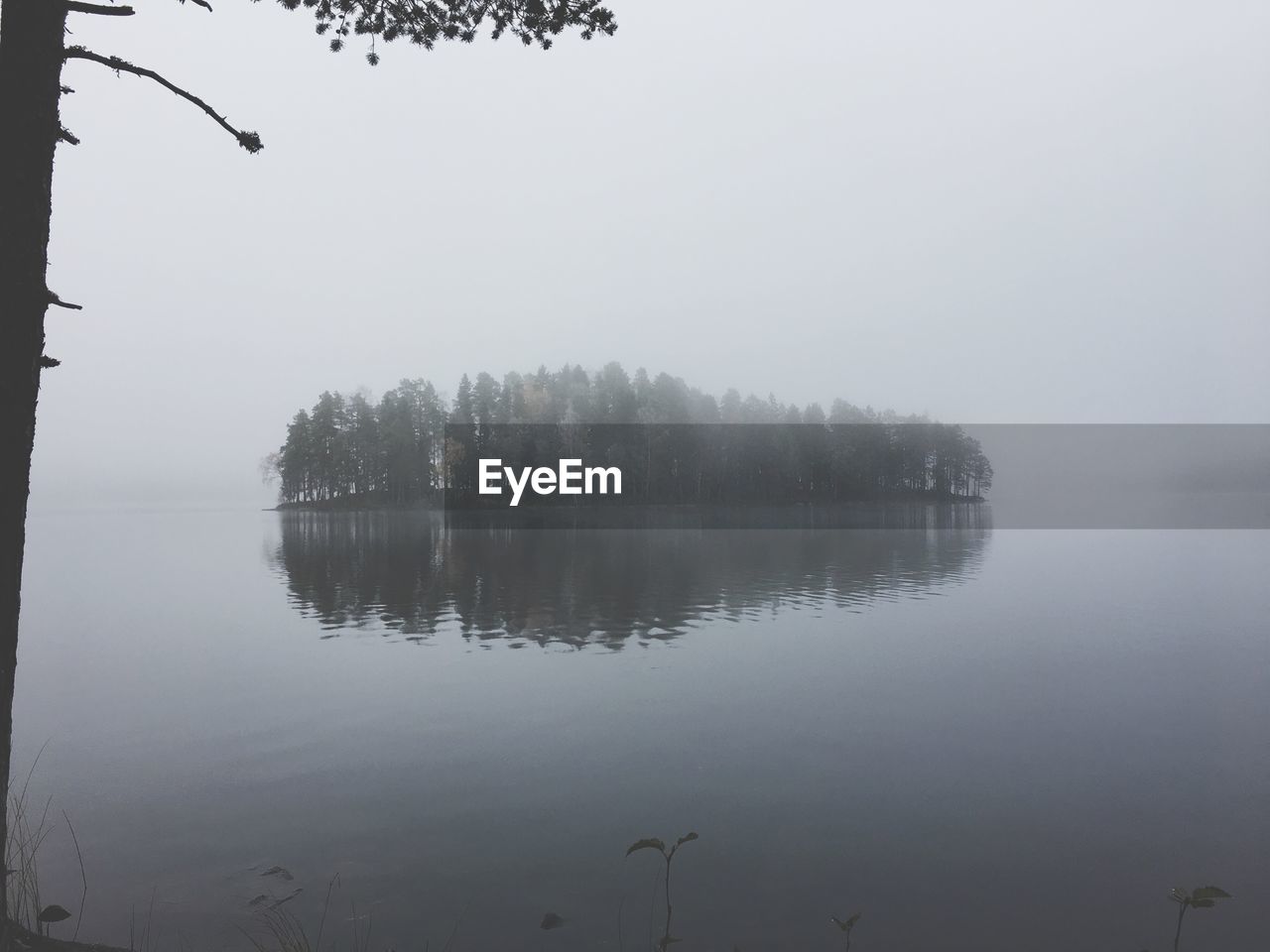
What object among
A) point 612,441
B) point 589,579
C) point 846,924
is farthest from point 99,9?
point 612,441

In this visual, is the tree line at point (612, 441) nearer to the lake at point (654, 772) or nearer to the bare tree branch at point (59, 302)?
the lake at point (654, 772)

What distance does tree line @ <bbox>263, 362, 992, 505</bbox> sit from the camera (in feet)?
416

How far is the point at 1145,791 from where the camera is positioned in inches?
499

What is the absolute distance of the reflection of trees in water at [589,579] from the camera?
28.9 metres

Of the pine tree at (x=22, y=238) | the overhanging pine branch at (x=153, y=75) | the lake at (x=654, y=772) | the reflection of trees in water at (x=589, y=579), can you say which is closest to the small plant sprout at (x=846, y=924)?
the lake at (x=654, y=772)

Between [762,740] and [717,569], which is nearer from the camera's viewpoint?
[762,740]

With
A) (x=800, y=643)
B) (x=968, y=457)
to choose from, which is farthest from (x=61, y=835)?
(x=968, y=457)

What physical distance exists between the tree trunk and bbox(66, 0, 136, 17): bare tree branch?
0.37ft

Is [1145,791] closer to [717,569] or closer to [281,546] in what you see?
[717,569]

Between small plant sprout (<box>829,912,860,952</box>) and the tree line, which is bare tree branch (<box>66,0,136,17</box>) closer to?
small plant sprout (<box>829,912,860,952</box>)

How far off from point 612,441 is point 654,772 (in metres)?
111

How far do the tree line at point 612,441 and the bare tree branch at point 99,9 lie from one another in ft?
373

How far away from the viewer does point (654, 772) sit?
43.1ft

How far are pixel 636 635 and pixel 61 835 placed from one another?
17449 millimetres
